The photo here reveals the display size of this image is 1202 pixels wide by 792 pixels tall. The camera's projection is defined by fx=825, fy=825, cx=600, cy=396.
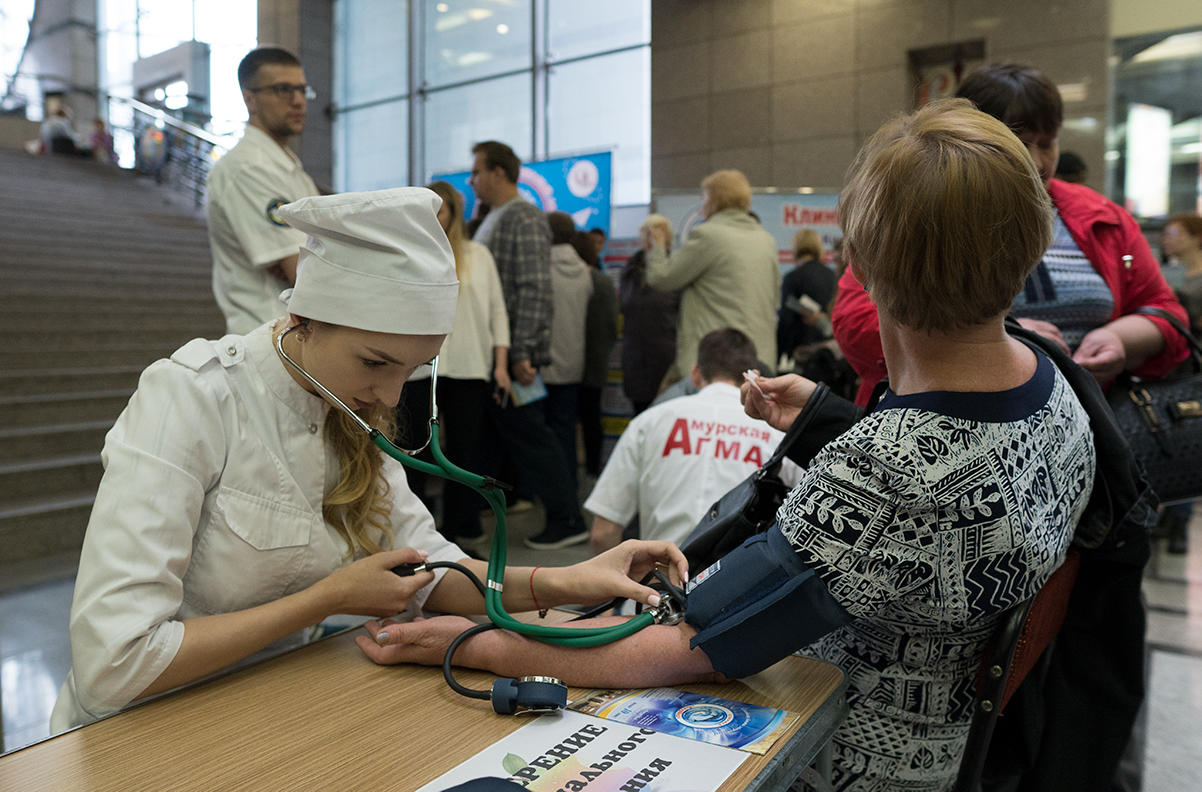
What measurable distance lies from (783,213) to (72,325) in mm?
4437

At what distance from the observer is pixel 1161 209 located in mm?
5727

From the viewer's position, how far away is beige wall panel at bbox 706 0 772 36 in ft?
22.7

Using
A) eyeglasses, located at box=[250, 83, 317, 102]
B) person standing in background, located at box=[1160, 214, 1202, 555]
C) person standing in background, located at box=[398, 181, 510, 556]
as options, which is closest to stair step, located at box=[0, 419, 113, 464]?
person standing in background, located at box=[398, 181, 510, 556]

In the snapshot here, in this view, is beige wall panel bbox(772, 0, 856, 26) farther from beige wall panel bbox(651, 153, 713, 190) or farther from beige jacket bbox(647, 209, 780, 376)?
beige jacket bbox(647, 209, 780, 376)

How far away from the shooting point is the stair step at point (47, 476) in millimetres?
3418

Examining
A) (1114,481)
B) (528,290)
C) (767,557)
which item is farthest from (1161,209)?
(767,557)

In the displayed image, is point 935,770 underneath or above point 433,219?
underneath

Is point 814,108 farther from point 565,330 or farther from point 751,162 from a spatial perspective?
point 565,330

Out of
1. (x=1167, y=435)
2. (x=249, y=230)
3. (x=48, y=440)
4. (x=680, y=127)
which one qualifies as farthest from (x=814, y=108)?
(x=1167, y=435)

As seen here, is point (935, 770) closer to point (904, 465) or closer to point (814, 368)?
point (904, 465)

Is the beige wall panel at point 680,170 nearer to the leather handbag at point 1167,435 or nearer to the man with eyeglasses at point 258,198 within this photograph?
the man with eyeglasses at point 258,198

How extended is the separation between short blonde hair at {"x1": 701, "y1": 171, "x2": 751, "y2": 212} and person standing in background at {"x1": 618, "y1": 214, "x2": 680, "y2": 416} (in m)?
1.04

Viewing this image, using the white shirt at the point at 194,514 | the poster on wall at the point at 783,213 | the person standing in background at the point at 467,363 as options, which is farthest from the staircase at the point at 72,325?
the poster on wall at the point at 783,213

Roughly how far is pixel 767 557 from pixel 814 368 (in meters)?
2.73
